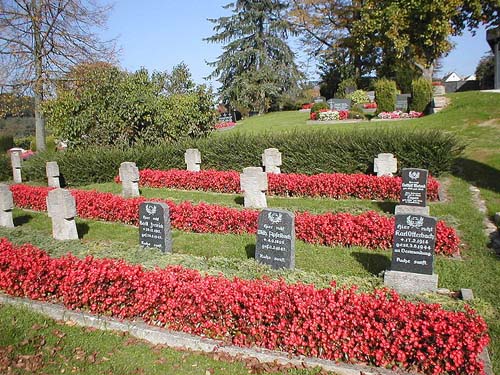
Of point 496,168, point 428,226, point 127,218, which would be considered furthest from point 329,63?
point 428,226

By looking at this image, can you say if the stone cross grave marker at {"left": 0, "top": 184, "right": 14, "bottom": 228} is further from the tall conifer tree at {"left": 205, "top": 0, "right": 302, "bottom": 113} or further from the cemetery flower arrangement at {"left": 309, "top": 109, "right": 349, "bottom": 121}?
the tall conifer tree at {"left": 205, "top": 0, "right": 302, "bottom": 113}

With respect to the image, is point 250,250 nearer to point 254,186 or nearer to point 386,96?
point 254,186

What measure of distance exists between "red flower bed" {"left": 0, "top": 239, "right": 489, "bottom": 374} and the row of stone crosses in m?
1.04

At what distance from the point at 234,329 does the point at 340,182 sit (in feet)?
24.9

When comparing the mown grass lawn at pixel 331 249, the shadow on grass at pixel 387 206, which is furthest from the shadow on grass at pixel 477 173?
the shadow on grass at pixel 387 206

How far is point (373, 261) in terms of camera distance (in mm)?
7125

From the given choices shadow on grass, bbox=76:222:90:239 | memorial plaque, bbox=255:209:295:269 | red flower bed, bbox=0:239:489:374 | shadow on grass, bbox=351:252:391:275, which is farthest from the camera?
shadow on grass, bbox=76:222:90:239

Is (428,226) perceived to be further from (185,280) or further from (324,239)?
(185,280)

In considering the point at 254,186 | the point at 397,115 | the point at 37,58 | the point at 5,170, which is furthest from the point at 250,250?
the point at 37,58

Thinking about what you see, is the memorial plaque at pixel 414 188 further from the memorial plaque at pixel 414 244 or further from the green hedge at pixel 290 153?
the memorial plaque at pixel 414 244

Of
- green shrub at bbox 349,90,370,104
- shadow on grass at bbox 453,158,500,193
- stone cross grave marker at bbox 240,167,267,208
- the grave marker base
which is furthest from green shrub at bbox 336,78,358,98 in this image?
the grave marker base

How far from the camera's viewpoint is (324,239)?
319 inches

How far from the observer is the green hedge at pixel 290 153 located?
1303 centimetres

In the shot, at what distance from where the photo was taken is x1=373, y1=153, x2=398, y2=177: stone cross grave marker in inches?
489
